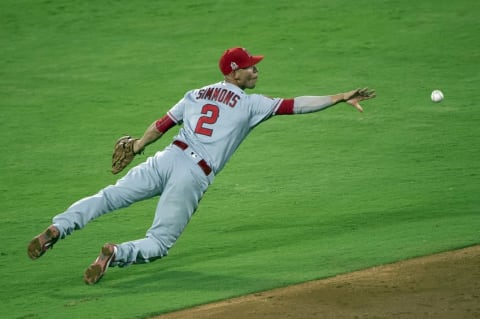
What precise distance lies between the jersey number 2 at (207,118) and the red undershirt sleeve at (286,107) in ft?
1.64

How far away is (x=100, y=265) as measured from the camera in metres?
8.22

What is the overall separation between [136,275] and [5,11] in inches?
394

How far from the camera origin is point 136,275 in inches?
347

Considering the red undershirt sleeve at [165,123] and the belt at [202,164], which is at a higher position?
the red undershirt sleeve at [165,123]

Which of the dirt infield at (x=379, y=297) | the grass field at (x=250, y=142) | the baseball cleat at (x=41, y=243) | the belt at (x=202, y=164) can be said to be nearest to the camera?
the dirt infield at (x=379, y=297)

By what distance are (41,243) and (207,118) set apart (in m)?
1.62

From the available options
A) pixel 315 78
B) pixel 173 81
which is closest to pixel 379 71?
Answer: pixel 315 78

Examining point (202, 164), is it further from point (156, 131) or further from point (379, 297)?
point (379, 297)

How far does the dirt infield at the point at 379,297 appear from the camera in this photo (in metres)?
7.52

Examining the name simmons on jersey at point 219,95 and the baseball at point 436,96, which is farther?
the baseball at point 436,96

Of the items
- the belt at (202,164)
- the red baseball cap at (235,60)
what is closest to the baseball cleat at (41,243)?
the belt at (202,164)

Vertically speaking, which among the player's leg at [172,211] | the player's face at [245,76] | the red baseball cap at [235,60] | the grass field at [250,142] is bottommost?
the grass field at [250,142]

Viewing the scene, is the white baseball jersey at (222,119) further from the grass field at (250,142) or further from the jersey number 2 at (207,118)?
the grass field at (250,142)

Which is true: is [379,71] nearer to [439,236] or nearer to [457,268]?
[439,236]
